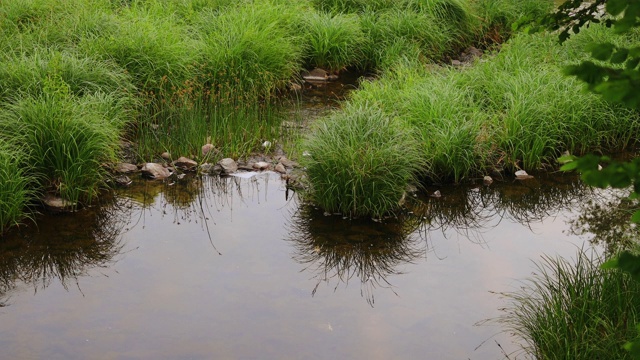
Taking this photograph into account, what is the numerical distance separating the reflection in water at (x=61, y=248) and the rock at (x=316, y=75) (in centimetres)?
463

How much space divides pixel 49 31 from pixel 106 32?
0.66 m

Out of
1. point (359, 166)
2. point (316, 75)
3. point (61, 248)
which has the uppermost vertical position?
point (359, 166)

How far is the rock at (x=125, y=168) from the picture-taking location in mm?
7996

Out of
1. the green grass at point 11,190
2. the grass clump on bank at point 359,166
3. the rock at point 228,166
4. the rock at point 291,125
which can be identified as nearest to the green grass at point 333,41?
the rock at point 291,125

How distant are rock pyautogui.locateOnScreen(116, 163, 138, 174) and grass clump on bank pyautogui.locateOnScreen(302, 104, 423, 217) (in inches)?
69.3

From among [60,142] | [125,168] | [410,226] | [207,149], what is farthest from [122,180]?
[410,226]

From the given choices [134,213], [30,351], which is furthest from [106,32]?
[30,351]

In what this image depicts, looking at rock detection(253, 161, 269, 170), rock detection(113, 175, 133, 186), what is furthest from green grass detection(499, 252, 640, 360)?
rock detection(113, 175, 133, 186)

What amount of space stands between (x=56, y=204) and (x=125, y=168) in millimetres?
1022

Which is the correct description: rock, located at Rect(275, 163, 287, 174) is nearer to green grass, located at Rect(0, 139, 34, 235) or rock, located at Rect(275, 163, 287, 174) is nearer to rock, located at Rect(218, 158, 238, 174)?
rock, located at Rect(218, 158, 238, 174)

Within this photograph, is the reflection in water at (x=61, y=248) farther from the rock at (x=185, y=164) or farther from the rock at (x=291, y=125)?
the rock at (x=291, y=125)

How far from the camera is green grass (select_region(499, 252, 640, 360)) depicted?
4.64 m

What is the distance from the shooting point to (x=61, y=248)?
259 inches

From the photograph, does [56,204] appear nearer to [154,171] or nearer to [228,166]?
[154,171]
